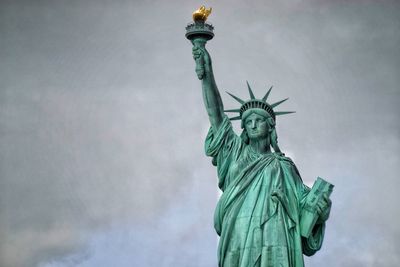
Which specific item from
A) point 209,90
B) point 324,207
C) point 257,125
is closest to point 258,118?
point 257,125

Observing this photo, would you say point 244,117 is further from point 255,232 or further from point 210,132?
point 255,232

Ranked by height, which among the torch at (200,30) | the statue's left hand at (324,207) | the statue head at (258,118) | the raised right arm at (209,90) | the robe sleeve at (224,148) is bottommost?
the statue's left hand at (324,207)

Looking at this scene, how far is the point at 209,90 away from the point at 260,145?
68.9 inches

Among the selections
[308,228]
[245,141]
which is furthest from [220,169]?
[308,228]

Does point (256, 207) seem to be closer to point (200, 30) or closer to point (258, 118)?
point (258, 118)

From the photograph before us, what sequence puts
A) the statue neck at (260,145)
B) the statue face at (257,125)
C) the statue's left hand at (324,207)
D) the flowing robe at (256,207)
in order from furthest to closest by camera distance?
1. the statue neck at (260,145)
2. the statue face at (257,125)
3. the statue's left hand at (324,207)
4. the flowing robe at (256,207)

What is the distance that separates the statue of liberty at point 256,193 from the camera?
28.7 metres

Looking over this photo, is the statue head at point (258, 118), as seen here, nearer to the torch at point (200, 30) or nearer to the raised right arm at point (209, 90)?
the raised right arm at point (209, 90)

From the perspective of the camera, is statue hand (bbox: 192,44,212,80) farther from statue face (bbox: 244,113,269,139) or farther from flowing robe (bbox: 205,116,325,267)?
statue face (bbox: 244,113,269,139)

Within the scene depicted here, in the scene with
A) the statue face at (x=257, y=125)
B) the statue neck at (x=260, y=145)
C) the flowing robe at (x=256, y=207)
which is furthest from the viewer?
the statue neck at (x=260, y=145)

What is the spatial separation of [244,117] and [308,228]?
3.13 metres

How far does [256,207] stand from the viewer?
29.1 m

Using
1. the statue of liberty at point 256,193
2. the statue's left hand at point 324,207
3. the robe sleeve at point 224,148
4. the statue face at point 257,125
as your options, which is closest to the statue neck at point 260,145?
the statue of liberty at point 256,193

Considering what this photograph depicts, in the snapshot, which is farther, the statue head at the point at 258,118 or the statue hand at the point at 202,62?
the statue hand at the point at 202,62
